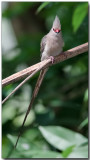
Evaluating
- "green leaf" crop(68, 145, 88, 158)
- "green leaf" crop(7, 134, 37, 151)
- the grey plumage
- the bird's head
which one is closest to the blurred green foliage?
"green leaf" crop(7, 134, 37, 151)

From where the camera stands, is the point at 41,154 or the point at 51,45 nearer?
the point at 51,45

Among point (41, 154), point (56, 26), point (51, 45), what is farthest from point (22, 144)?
point (56, 26)

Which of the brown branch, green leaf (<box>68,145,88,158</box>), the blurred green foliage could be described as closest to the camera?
the brown branch

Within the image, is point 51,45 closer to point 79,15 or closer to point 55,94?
point 79,15

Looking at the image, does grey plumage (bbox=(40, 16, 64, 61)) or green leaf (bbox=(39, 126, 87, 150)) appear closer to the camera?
grey plumage (bbox=(40, 16, 64, 61))

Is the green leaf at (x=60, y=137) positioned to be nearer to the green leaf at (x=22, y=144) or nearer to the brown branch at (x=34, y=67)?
the green leaf at (x=22, y=144)

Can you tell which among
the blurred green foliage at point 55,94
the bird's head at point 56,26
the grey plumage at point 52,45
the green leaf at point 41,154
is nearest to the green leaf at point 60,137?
the green leaf at point 41,154

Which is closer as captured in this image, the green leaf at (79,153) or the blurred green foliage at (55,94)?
the green leaf at (79,153)

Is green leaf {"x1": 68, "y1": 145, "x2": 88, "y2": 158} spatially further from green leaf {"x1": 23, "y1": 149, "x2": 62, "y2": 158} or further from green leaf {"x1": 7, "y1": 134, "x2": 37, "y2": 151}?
green leaf {"x1": 7, "y1": 134, "x2": 37, "y2": 151}
